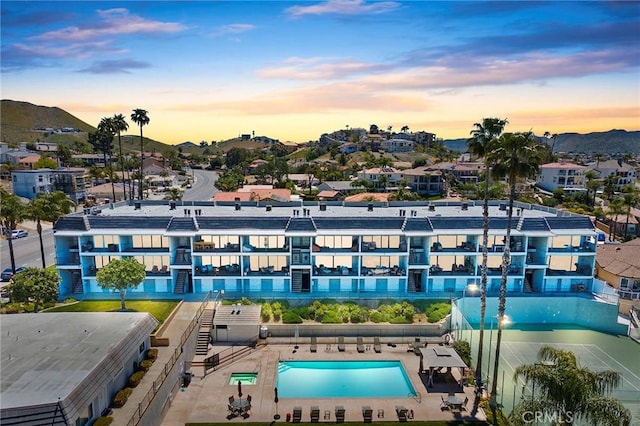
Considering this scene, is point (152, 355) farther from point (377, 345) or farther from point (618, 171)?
point (618, 171)

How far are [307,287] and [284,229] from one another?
683cm

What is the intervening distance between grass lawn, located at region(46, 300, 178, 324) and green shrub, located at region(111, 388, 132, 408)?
12572 millimetres

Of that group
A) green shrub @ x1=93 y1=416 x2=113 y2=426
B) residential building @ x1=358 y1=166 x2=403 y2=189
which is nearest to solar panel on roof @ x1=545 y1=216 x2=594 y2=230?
green shrub @ x1=93 y1=416 x2=113 y2=426

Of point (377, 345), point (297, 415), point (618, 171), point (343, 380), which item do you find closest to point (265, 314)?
point (343, 380)

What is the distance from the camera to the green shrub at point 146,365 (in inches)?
1304

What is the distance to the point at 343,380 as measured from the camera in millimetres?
36156

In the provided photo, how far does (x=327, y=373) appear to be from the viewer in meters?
37.1

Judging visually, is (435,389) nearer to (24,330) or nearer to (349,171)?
(24,330)

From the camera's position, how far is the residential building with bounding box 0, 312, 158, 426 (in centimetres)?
2214

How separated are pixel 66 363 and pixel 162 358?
9.91m

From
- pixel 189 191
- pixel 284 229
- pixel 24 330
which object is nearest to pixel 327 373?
pixel 284 229

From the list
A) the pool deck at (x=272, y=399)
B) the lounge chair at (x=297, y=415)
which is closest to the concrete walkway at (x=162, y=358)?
the pool deck at (x=272, y=399)

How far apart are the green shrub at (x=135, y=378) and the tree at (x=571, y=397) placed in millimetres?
24125

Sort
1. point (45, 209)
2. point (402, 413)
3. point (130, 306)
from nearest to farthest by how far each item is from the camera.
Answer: point (402, 413) < point (130, 306) < point (45, 209)
